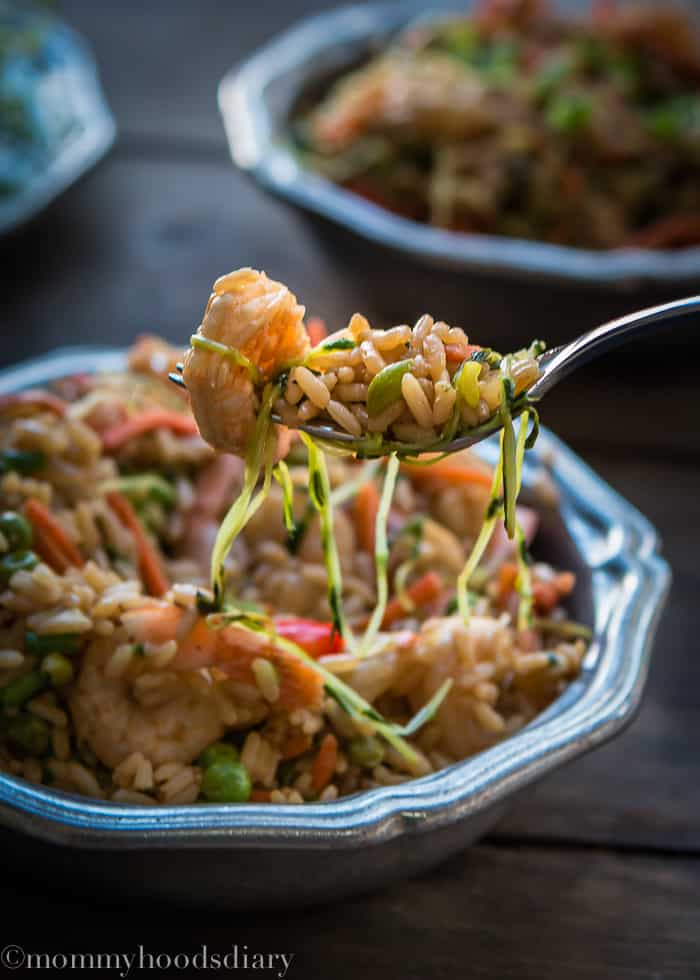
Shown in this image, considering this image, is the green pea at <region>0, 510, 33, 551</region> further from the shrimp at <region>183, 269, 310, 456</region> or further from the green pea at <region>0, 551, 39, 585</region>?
the shrimp at <region>183, 269, 310, 456</region>

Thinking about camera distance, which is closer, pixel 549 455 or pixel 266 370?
pixel 266 370

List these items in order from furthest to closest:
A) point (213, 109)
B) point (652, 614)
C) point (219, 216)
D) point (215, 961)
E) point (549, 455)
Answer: point (213, 109), point (219, 216), point (549, 455), point (652, 614), point (215, 961)

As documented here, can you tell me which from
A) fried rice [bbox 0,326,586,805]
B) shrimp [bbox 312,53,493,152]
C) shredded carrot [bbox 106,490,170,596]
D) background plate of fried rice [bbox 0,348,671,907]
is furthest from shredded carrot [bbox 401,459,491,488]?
shrimp [bbox 312,53,493,152]

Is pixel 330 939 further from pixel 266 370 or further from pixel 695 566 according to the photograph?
pixel 695 566

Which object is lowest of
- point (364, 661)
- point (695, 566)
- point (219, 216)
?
point (364, 661)

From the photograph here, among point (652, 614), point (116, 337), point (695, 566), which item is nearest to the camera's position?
point (652, 614)

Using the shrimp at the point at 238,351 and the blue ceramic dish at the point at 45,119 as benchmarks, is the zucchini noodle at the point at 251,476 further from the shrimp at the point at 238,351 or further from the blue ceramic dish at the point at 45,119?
the blue ceramic dish at the point at 45,119

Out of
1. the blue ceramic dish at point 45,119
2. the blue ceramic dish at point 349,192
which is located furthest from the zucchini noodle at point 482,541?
the blue ceramic dish at point 45,119

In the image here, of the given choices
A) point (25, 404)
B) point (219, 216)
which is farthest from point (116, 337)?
point (25, 404)
